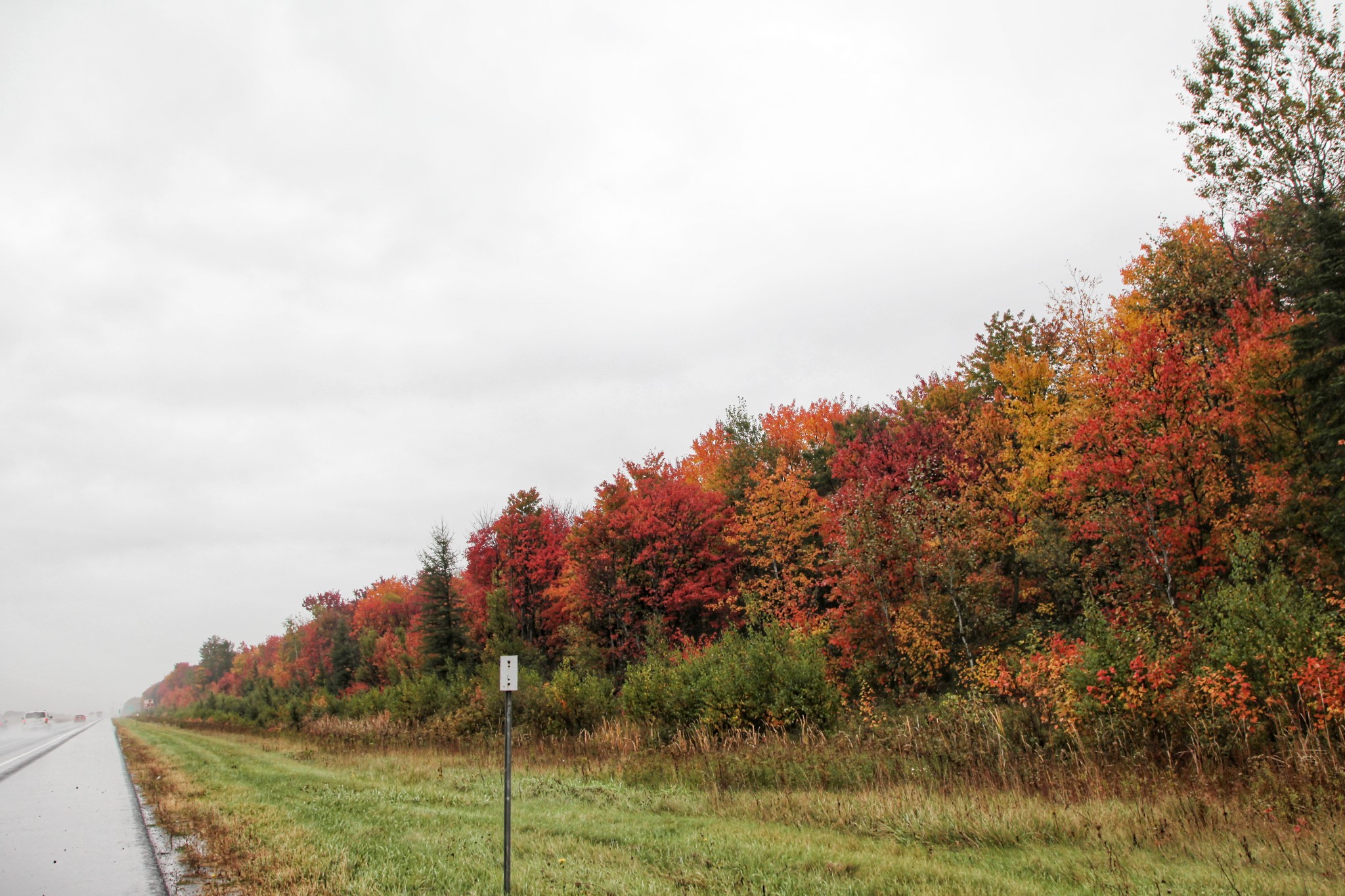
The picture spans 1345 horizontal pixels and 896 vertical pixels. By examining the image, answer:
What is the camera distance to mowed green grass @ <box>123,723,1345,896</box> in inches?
308

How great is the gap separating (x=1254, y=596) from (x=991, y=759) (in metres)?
6.30

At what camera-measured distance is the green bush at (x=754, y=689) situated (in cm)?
2166

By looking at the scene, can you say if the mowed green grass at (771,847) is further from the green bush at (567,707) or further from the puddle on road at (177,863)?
the green bush at (567,707)

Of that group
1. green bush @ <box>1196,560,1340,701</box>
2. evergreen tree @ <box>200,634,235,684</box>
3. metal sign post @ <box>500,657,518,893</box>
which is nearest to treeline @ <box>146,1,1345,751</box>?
green bush @ <box>1196,560,1340,701</box>

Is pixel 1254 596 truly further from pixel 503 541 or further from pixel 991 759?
pixel 503 541

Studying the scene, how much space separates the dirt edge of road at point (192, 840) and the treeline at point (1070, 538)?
13.0 meters

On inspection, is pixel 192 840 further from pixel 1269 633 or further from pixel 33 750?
pixel 33 750

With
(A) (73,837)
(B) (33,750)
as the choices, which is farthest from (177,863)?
(B) (33,750)

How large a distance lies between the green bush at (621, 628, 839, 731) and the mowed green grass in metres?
7.21

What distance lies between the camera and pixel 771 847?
9.66 m

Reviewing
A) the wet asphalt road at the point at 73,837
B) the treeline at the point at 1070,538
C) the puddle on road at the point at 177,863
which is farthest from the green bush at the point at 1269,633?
the wet asphalt road at the point at 73,837

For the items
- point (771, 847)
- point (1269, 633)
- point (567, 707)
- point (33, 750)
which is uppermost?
point (1269, 633)

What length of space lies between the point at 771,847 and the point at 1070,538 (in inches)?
972

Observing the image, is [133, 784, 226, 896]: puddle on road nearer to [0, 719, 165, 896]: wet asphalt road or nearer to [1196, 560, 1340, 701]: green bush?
[0, 719, 165, 896]: wet asphalt road
